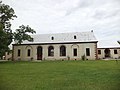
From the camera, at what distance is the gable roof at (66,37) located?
40.5 m

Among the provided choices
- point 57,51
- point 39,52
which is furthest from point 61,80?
point 39,52

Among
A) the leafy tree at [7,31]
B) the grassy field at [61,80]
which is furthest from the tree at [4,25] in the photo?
the grassy field at [61,80]

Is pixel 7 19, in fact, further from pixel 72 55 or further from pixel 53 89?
pixel 53 89

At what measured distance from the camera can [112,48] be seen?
45062 mm

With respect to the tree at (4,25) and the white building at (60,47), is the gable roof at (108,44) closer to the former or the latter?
the white building at (60,47)

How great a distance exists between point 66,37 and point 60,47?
8.04 feet

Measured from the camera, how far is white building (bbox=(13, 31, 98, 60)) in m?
40.0

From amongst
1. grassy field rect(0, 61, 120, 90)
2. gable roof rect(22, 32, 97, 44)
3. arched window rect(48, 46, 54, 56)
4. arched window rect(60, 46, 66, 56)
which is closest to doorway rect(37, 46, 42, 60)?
gable roof rect(22, 32, 97, 44)

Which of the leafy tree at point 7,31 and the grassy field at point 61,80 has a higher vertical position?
the leafy tree at point 7,31

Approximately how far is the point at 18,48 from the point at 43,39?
18.3 feet

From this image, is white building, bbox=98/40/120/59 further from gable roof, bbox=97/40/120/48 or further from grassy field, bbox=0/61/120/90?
grassy field, bbox=0/61/120/90

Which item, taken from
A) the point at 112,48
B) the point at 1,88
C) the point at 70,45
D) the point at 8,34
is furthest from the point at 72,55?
the point at 1,88

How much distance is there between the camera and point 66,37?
138 ft

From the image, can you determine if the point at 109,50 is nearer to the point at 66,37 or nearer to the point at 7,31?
the point at 66,37
